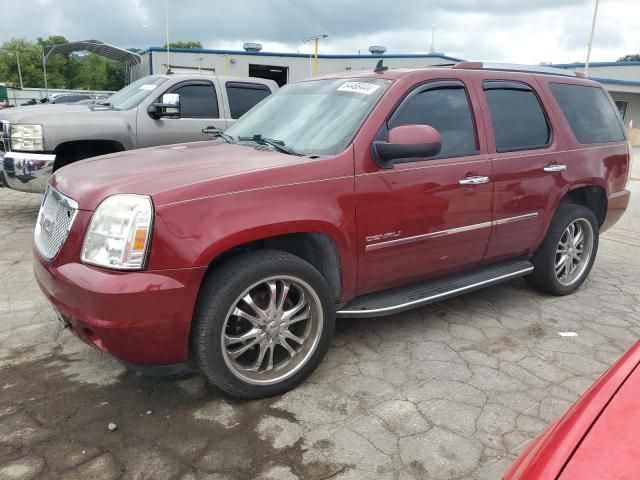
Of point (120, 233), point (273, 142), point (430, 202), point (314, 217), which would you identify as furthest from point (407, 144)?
point (120, 233)

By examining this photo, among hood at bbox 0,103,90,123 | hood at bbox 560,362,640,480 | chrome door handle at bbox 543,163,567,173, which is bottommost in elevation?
hood at bbox 560,362,640,480

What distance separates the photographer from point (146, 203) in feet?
8.32

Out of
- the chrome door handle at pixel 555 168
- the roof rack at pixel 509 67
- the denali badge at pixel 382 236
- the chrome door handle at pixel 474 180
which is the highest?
the roof rack at pixel 509 67

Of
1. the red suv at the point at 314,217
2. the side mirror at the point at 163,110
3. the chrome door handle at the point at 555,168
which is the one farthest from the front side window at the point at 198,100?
the chrome door handle at the point at 555,168

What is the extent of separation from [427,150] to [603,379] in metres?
1.83

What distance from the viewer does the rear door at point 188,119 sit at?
22.2ft

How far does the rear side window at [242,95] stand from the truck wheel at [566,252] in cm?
458

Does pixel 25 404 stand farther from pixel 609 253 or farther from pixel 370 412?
pixel 609 253

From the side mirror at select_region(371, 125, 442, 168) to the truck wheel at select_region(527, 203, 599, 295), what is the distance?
6.09 ft

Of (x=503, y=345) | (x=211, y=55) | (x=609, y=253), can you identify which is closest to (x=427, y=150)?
(x=503, y=345)

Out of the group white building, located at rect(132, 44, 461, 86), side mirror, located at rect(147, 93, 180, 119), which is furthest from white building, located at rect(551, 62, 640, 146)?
side mirror, located at rect(147, 93, 180, 119)

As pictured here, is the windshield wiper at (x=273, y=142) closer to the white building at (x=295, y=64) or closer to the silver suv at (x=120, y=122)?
the silver suv at (x=120, y=122)

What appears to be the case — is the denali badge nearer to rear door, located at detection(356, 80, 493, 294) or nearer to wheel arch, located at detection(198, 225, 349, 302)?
rear door, located at detection(356, 80, 493, 294)

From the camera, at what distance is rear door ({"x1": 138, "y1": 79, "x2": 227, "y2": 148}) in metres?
6.77
